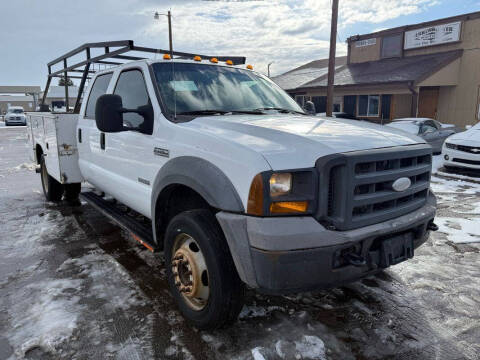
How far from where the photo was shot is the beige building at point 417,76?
1856 cm

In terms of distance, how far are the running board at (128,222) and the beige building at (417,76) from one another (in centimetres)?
1678

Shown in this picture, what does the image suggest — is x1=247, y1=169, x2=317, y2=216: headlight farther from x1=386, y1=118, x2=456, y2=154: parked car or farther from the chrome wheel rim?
x1=386, y1=118, x2=456, y2=154: parked car

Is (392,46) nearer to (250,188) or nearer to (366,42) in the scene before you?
(366,42)

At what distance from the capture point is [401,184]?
8.68 ft

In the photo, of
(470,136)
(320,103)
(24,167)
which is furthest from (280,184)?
(320,103)

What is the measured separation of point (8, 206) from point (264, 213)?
5.79 metres

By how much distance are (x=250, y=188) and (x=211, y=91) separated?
63.0 inches

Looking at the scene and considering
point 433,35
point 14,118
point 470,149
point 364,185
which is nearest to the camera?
point 364,185

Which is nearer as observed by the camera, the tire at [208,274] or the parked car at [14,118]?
the tire at [208,274]

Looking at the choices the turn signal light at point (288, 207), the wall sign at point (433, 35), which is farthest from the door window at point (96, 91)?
the wall sign at point (433, 35)

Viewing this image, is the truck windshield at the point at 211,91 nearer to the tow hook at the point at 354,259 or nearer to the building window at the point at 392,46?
the tow hook at the point at 354,259

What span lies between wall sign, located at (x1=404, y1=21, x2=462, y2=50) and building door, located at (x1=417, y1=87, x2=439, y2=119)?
239 centimetres

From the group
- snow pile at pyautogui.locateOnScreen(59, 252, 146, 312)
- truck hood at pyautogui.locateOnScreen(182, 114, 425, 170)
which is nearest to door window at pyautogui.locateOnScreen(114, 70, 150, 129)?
truck hood at pyautogui.locateOnScreen(182, 114, 425, 170)

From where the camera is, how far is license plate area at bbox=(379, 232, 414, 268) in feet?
8.33
